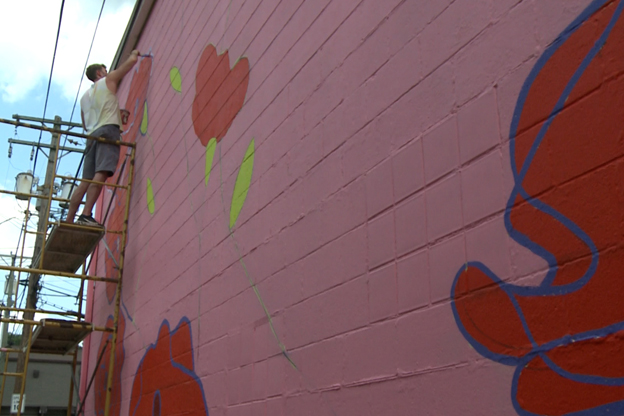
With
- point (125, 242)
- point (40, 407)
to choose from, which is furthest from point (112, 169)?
point (40, 407)

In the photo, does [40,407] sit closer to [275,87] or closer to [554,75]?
[275,87]

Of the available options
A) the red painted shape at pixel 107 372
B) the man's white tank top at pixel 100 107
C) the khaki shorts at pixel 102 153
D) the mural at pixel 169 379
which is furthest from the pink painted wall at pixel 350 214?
the man's white tank top at pixel 100 107

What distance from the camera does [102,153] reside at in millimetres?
7074

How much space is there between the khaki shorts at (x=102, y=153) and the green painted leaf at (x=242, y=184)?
10.0 feet

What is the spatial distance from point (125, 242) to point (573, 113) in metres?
5.92

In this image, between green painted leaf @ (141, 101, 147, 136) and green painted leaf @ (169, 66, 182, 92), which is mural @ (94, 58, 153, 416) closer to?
green painted leaf @ (141, 101, 147, 136)

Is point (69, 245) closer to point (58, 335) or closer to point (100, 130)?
point (58, 335)

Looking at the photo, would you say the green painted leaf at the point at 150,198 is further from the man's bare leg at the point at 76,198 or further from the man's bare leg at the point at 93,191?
the man's bare leg at the point at 76,198

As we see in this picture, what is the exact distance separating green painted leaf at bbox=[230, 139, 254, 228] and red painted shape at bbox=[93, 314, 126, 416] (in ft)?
9.44

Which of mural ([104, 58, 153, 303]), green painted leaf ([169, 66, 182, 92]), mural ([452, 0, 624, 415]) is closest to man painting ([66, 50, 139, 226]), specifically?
mural ([104, 58, 153, 303])

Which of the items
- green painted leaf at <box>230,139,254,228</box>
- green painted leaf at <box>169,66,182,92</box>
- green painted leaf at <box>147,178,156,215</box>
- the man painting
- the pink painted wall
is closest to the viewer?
the pink painted wall

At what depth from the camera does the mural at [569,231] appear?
1841 millimetres

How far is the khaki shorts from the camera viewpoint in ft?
23.2

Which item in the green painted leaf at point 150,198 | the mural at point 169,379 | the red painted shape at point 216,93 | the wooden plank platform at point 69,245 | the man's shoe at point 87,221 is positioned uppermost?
the red painted shape at point 216,93
